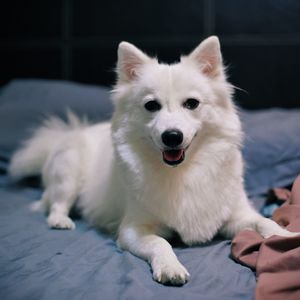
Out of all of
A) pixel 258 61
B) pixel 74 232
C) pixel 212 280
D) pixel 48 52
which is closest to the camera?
pixel 212 280

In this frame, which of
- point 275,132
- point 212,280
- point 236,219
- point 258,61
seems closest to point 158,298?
point 212,280

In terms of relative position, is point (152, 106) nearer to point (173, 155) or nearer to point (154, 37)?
point (173, 155)

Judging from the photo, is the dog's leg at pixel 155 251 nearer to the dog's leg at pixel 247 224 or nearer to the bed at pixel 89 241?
the bed at pixel 89 241

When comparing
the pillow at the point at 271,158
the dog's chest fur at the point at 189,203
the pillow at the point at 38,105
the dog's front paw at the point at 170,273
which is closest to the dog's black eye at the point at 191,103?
the dog's chest fur at the point at 189,203

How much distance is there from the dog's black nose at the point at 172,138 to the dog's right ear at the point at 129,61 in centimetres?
40

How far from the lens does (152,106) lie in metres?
1.80

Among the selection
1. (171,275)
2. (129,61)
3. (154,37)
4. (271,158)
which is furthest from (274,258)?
(154,37)

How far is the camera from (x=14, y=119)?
3062 mm

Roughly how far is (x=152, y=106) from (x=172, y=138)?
22 centimetres

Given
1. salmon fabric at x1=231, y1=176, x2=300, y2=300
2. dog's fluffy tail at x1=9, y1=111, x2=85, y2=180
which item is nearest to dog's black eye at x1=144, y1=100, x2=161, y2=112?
salmon fabric at x1=231, y1=176, x2=300, y2=300

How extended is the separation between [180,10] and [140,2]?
1.06 ft

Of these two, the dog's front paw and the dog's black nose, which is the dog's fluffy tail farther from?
the dog's front paw

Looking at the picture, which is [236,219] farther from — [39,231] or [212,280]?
[39,231]

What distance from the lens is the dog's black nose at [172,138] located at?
1625 mm
